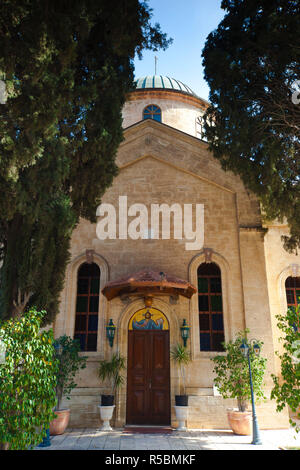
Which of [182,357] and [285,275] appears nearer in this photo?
[182,357]

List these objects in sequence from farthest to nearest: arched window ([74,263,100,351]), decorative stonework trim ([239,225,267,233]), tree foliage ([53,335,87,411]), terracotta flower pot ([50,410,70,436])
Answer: decorative stonework trim ([239,225,267,233]) < arched window ([74,263,100,351]) < tree foliage ([53,335,87,411]) < terracotta flower pot ([50,410,70,436])

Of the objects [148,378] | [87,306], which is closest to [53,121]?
[87,306]

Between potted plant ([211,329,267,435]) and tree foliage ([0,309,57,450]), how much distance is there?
17.9ft

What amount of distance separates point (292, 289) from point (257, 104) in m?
6.18

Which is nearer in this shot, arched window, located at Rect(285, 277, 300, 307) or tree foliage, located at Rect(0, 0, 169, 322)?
tree foliage, located at Rect(0, 0, 169, 322)

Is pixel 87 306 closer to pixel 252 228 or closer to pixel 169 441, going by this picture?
pixel 169 441

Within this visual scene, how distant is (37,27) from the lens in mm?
5840

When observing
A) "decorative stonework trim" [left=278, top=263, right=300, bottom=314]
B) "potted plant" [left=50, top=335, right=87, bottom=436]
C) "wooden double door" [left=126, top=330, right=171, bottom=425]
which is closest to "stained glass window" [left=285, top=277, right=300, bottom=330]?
"decorative stonework trim" [left=278, top=263, right=300, bottom=314]

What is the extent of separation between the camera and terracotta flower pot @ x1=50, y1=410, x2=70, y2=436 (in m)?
9.18

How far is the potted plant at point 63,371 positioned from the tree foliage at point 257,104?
6.45 meters

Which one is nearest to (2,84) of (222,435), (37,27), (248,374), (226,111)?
(37,27)

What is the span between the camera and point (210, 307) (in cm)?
1144

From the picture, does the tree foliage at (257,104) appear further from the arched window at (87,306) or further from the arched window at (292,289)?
the arched window at (87,306)

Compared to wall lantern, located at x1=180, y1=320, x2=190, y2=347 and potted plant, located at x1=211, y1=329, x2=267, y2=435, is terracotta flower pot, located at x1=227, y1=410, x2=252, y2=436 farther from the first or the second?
wall lantern, located at x1=180, y1=320, x2=190, y2=347
